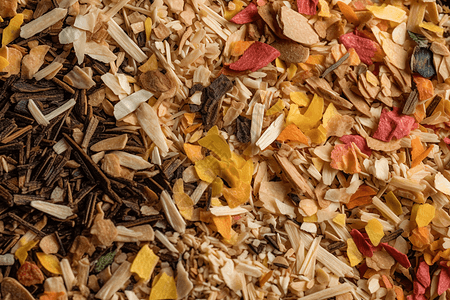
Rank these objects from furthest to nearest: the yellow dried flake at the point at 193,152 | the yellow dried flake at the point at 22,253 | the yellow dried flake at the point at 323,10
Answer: the yellow dried flake at the point at 323,10, the yellow dried flake at the point at 193,152, the yellow dried flake at the point at 22,253

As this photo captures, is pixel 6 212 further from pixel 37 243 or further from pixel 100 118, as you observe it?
pixel 100 118

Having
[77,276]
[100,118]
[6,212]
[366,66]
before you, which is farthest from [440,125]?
[6,212]

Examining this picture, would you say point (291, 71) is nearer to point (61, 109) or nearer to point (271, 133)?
point (271, 133)

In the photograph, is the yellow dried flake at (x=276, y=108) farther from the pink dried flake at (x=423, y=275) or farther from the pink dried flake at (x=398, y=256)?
the pink dried flake at (x=423, y=275)

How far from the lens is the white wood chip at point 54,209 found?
32.6 inches

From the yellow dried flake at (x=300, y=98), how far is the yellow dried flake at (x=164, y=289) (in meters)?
0.52

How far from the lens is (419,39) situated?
3.49 feet

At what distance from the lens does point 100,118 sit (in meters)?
0.90

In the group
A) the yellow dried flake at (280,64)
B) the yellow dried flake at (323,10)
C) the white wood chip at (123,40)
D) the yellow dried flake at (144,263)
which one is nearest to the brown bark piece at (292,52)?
the yellow dried flake at (280,64)

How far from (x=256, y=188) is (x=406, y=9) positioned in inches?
26.5

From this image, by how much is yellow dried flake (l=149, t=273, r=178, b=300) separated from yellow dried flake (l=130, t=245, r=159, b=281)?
27mm

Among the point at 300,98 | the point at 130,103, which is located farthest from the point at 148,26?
the point at 300,98

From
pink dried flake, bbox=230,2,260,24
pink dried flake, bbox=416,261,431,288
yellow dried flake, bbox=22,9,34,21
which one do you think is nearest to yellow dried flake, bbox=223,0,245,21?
pink dried flake, bbox=230,2,260,24

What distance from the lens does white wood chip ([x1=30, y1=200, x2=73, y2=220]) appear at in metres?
0.83
